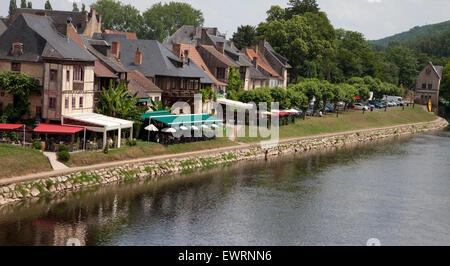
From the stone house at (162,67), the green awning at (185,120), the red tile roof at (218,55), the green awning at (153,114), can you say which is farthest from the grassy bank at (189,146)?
the red tile roof at (218,55)

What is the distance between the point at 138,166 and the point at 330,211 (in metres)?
17.7

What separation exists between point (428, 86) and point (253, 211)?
120757 mm

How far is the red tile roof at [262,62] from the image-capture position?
369 ft

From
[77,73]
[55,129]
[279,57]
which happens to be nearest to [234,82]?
[279,57]

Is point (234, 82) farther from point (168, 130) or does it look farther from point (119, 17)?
point (119, 17)

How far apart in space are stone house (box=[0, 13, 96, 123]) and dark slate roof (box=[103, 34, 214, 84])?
14861 mm

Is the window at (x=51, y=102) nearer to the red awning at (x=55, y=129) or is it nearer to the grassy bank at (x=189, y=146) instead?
the red awning at (x=55, y=129)

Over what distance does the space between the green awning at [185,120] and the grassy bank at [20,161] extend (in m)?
16.9

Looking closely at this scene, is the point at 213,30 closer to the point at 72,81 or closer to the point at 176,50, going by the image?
the point at 176,50

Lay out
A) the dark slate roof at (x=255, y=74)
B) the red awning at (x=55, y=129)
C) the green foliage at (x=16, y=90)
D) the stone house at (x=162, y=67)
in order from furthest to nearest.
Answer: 1. the dark slate roof at (x=255, y=74)
2. the stone house at (x=162, y=67)
3. the green foliage at (x=16, y=90)
4. the red awning at (x=55, y=129)

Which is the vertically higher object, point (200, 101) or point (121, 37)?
point (121, 37)

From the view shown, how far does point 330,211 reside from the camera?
4934cm
